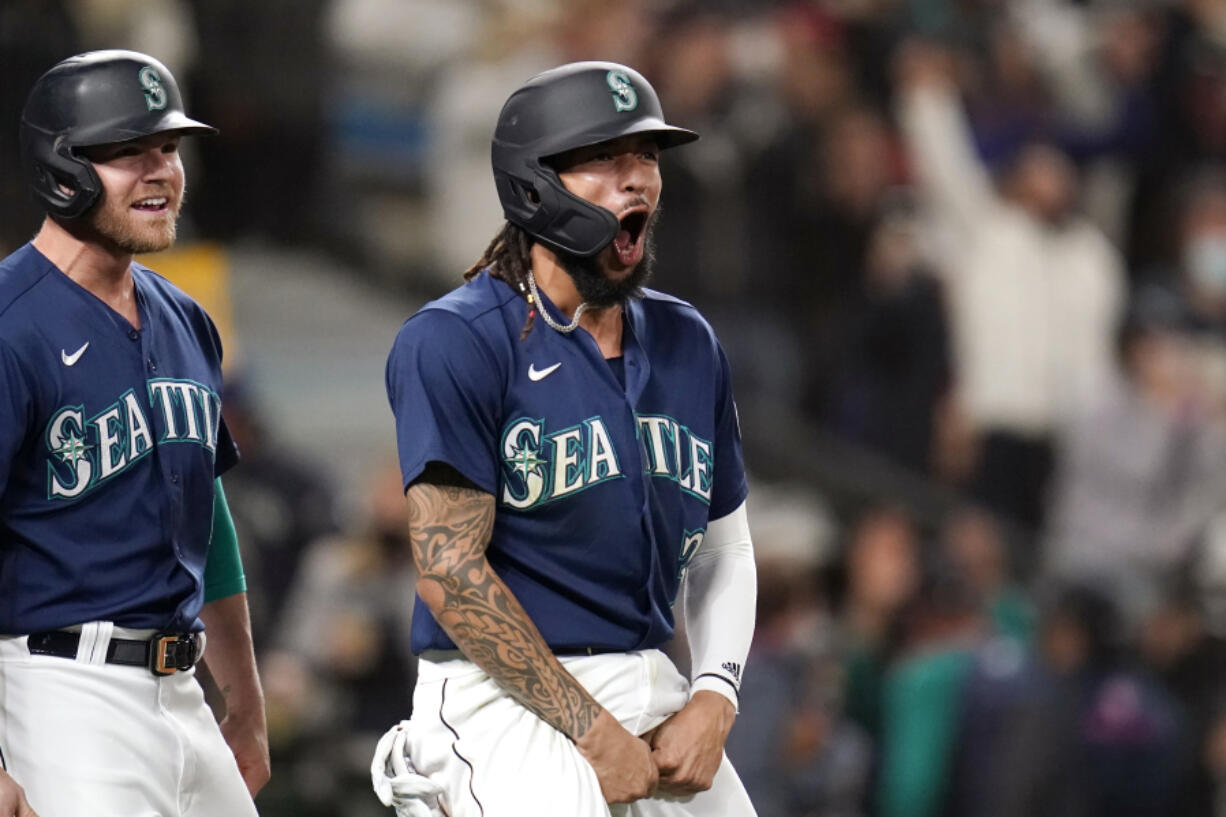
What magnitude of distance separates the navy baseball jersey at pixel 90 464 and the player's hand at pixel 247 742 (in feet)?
1.13

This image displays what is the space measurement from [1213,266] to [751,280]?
2.64 metres

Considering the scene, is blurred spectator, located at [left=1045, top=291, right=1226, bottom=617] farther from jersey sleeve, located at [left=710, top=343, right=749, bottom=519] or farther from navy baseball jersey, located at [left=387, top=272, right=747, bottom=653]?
navy baseball jersey, located at [left=387, top=272, right=747, bottom=653]

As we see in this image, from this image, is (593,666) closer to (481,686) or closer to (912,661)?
(481,686)

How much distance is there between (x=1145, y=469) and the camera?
9148 mm

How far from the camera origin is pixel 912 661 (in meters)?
7.95

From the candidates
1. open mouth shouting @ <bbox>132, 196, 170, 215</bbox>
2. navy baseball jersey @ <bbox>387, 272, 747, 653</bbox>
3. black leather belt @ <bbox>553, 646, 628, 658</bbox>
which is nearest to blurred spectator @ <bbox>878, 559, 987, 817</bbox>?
navy baseball jersey @ <bbox>387, 272, 747, 653</bbox>

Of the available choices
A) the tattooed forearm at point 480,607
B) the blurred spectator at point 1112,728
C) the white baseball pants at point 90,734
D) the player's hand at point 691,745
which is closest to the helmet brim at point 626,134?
the tattooed forearm at point 480,607

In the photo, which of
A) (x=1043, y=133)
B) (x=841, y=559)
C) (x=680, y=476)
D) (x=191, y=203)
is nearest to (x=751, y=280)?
(x=841, y=559)

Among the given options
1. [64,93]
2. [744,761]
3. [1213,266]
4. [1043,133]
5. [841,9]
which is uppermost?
[64,93]

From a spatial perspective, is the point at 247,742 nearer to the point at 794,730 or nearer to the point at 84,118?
the point at 84,118

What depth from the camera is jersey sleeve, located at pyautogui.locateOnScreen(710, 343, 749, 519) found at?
363 cm

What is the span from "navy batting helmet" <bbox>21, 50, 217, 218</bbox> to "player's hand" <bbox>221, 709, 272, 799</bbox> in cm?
108

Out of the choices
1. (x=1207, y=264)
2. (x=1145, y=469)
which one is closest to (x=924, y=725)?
(x=1145, y=469)

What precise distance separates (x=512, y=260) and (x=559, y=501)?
1.58 ft
